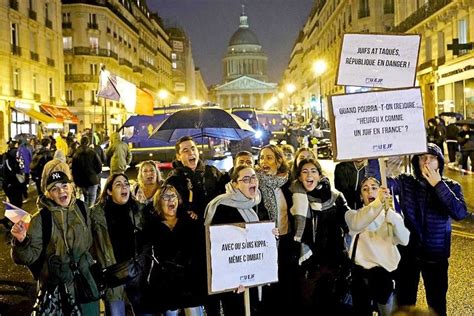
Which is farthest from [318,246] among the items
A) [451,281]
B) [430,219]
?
[451,281]

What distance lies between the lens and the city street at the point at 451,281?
6.30 m

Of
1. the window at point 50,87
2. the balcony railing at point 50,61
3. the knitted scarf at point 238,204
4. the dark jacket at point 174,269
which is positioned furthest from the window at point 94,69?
the knitted scarf at point 238,204

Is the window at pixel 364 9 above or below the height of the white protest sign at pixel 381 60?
above

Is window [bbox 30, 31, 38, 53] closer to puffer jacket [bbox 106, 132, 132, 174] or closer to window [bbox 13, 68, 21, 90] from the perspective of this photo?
window [bbox 13, 68, 21, 90]

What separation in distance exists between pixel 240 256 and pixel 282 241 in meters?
1.01

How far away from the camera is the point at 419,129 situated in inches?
194

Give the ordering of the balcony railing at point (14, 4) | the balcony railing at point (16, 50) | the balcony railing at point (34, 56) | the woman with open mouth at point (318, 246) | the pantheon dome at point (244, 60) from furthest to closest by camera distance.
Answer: the pantheon dome at point (244, 60) → the balcony railing at point (34, 56) → the balcony railing at point (16, 50) → the balcony railing at point (14, 4) → the woman with open mouth at point (318, 246)

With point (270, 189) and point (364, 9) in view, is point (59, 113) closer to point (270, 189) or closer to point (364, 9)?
point (364, 9)

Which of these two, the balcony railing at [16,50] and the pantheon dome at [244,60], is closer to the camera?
the balcony railing at [16,50]

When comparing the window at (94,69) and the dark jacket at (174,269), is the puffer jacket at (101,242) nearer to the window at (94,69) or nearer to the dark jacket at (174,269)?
the dark jacket at (174,269)

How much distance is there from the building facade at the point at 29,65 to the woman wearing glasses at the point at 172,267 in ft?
113

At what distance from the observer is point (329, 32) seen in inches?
2726

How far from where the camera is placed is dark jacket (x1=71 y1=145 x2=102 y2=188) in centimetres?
1201

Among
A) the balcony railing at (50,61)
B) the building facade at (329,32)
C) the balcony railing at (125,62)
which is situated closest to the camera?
the balcony railing at (50,61)
